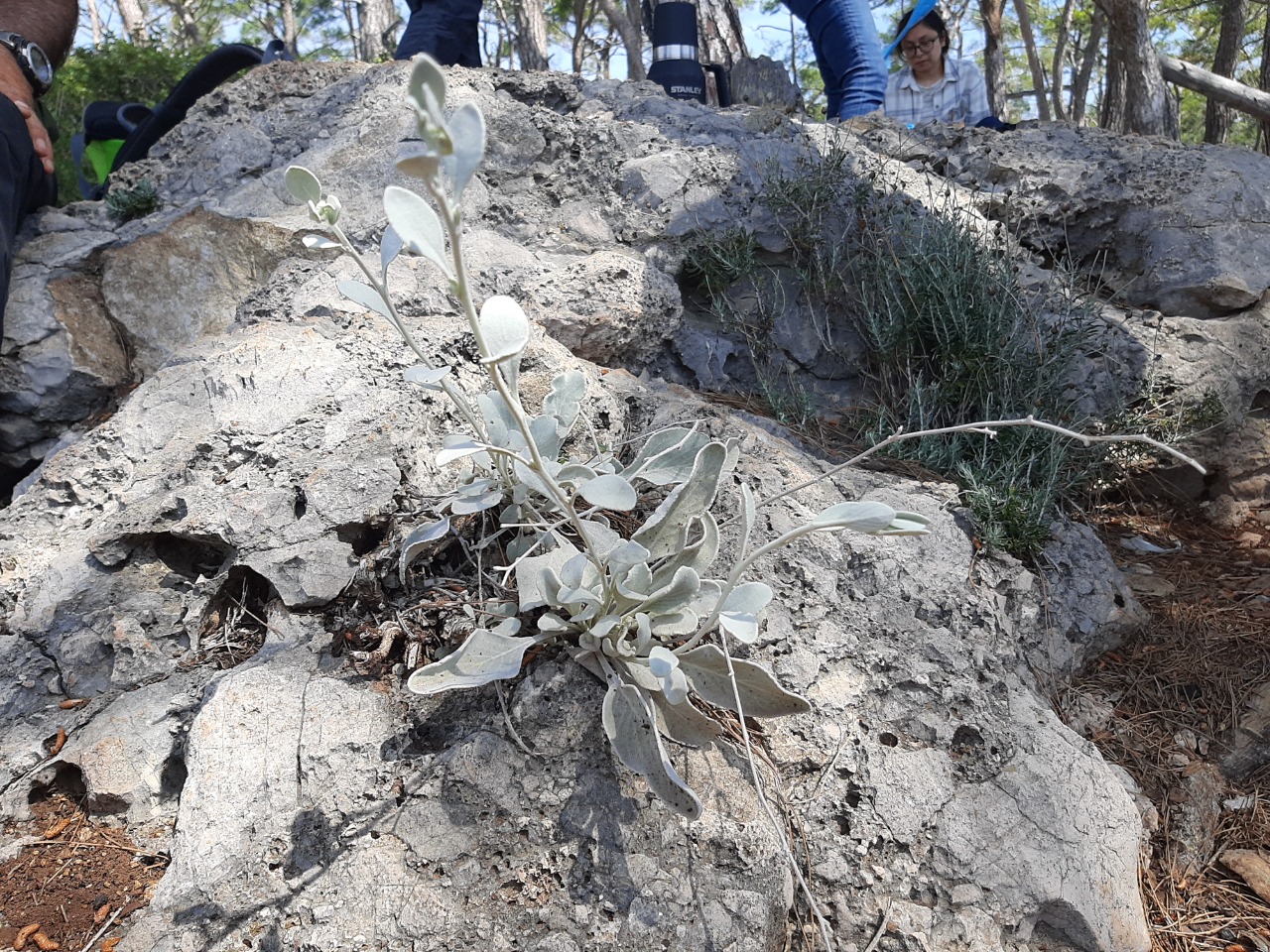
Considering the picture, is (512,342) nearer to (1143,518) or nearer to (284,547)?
(284,547)

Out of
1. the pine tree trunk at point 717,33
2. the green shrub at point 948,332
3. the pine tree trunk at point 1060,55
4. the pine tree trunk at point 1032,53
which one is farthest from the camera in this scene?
the pine tree trunk at point 1060,55

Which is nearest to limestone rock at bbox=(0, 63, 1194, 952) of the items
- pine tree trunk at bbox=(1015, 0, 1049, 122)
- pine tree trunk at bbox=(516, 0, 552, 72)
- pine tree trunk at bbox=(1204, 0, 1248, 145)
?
pine tree trunk at bbox=(1204, 0, 1248, 145)

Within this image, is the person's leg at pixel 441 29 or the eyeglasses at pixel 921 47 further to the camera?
the eyeglasses at pixel 921 47

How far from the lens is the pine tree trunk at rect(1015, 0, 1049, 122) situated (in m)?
11.5

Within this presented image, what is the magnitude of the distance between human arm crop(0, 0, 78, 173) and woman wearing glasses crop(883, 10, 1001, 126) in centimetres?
443

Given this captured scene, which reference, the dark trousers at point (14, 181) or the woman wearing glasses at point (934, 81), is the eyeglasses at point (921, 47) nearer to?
the woman wearing glasses at point (934, 81)

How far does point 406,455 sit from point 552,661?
0.73 meters

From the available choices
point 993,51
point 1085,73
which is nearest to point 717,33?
point 993,51

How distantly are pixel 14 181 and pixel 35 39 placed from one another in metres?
1.05

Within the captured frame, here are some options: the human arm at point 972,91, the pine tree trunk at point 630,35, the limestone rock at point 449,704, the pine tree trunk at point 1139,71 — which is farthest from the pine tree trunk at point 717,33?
the pine tree trunk at point 630,35

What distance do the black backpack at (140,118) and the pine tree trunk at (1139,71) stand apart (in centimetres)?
517

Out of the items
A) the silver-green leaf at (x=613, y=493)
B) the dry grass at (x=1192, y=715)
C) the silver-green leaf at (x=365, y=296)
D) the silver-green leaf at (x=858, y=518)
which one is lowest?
the dry grass at (x=1192, y=715)

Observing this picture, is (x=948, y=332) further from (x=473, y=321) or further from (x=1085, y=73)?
(x=1085, y=73)

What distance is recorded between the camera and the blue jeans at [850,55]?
5.02 meters
